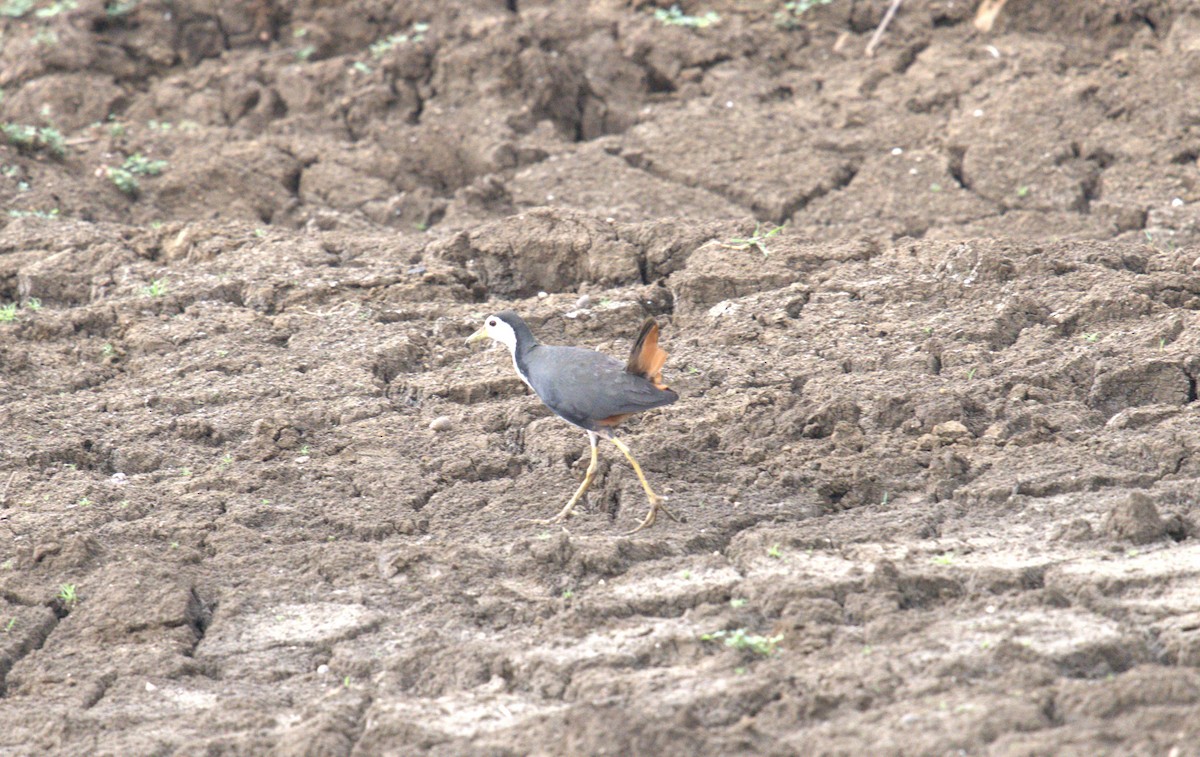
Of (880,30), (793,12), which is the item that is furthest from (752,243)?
(793,12)

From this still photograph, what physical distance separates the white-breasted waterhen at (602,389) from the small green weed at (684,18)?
4.66 m

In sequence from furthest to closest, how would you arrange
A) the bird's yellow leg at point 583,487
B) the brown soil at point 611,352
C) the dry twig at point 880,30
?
the dry twig at point 880,30 < the bird's yellow leg at point 583,487 < the brown soil at point 611,352

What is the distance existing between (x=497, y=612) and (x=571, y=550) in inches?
17.0

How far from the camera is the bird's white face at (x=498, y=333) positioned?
6.31 meters

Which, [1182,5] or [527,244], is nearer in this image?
[527,244]

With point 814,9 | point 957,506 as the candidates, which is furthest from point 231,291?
point 814,9

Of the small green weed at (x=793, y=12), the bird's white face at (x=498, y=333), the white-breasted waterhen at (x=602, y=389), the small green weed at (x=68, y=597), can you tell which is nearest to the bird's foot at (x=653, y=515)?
the white-breasted waterhen at (x=602, y=389)

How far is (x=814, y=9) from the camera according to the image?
10117 mm

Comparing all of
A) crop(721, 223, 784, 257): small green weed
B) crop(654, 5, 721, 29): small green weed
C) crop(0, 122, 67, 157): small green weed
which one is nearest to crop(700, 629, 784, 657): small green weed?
crop(721, 223, 784, 257): small green weed

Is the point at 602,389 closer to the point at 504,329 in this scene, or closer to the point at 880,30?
the point at 504,329

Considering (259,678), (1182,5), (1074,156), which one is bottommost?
(259,678)

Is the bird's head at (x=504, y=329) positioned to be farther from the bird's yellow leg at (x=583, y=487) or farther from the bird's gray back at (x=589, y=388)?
the bird's yellow leg at (x=583, y=487)

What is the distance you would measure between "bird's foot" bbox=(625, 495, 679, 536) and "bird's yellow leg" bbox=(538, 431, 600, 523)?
27cm

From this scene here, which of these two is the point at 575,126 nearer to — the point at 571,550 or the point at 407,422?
the point at 407,422
